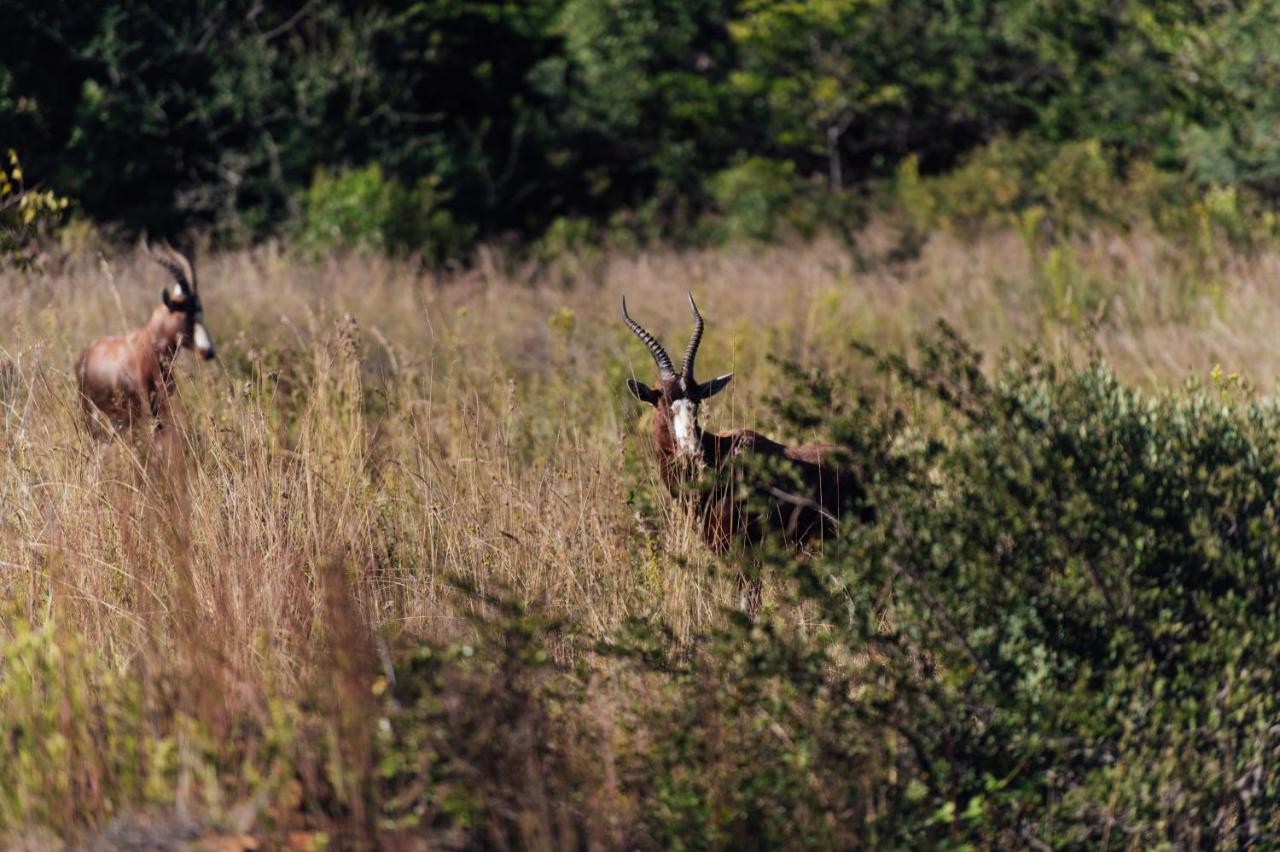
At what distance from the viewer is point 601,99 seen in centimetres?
2164

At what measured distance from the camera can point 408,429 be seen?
240 inches

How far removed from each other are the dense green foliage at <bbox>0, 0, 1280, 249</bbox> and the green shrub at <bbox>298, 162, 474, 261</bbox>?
20cm

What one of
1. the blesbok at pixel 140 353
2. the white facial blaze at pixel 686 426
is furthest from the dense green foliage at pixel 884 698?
the blesbok at pixel 140 353

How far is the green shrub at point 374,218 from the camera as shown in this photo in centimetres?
1662

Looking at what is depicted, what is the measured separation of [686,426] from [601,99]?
1629 centimetres

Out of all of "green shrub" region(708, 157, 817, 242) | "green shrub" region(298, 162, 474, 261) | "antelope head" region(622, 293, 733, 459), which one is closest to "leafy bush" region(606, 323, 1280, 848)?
"antelope head" region(622, 293, 733, 459)

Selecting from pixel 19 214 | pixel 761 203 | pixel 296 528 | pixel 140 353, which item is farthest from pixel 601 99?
pixel 296 528

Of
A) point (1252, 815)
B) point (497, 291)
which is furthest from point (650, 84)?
point (1252, 815)

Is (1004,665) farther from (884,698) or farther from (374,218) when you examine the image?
A: (374,218)

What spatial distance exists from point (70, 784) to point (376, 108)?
1695 centimetres

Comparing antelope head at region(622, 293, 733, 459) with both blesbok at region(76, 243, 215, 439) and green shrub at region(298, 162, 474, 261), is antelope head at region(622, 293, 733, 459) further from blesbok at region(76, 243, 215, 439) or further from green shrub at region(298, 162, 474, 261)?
green shrub at region(298, 162, 474, 261)

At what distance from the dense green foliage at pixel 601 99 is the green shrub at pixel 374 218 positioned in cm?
20

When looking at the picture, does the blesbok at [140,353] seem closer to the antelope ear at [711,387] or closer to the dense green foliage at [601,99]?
the antelope ear at [711,387]

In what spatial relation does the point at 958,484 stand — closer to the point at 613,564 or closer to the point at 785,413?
the point at 785,413
